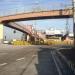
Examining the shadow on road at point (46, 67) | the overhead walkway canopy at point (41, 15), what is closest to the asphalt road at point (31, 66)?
the shadow on road at point (46, 67)

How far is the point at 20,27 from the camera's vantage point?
3922 inches

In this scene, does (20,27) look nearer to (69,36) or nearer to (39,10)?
(39,10)

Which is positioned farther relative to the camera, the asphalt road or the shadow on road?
the shadow on road

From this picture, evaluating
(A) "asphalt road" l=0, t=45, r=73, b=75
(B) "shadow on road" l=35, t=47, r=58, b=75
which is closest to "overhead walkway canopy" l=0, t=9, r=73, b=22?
(A) "asphalt road" l=0, t=45, r=73, b=75

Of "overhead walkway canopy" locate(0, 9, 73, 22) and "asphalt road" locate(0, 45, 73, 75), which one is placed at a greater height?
"overhead walkway canopy" locate(0, 9, 73, 22)

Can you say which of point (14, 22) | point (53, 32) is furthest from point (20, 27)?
point (53, 32)

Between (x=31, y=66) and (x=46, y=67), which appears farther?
(x=31, y=66)

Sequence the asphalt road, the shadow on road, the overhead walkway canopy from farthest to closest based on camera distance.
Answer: the overhead walkway canopy < the shadow on road < the asphalt road

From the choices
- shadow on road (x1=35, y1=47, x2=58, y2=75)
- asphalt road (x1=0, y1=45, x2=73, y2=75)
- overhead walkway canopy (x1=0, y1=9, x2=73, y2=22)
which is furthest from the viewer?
overhead walkway canopy (x1=0, y1=9, x2=73, y2=22)

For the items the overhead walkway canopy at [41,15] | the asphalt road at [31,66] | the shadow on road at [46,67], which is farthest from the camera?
the overhead walkway canopy at [41,15]

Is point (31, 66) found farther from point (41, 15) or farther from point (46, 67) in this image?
point (41, 15)

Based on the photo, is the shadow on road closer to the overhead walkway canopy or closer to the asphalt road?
the asphalt road

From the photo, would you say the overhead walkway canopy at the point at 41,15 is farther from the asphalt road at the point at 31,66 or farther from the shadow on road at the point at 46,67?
the shadow on road at the point at 46,67

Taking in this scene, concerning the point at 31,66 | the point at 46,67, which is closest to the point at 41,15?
the point at 31,66
